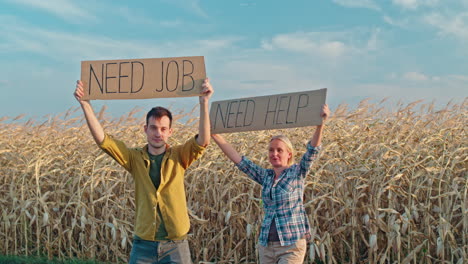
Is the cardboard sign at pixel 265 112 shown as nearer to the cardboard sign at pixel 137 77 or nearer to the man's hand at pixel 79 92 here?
the cardboard sign at pixel 137 77

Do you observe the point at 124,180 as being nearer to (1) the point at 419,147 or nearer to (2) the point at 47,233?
(2) the point at 47,233

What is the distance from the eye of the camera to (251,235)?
443cm

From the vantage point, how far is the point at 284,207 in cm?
290

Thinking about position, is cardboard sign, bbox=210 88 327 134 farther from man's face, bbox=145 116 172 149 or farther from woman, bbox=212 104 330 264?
man's face, bbox=145 116 172 149

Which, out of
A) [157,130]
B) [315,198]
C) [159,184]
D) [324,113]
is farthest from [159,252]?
[315,198]

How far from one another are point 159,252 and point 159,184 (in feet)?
1.25

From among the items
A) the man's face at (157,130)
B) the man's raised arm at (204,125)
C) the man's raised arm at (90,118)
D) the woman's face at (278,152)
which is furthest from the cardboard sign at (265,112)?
the man's raised arm at (90,118)

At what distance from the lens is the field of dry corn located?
4102mm

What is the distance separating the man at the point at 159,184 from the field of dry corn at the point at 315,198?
4.83 ft

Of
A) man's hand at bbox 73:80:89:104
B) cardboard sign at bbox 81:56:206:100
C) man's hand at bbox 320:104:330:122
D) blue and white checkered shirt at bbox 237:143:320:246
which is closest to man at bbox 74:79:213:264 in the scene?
man's hand at bbox 73:80:89:104

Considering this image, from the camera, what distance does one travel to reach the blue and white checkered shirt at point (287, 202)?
2.85m

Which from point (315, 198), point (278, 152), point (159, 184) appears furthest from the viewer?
point (315, 198)

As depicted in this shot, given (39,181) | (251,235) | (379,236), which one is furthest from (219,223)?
(39,181)

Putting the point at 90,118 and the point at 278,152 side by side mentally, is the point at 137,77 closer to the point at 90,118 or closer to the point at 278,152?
the point at 90,118
